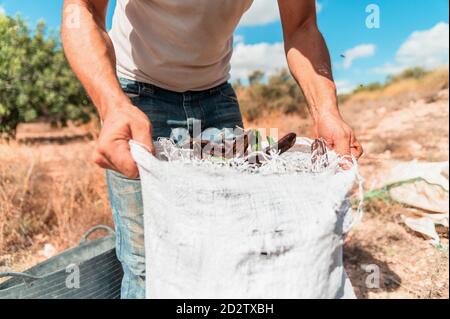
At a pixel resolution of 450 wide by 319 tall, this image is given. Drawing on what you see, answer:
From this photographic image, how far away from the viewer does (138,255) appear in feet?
3.93

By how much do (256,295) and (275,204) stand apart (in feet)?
0.52

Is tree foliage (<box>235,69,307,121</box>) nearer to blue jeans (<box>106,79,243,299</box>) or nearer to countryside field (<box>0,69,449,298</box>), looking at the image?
countryside field (<box>0,69,449,298</box>)

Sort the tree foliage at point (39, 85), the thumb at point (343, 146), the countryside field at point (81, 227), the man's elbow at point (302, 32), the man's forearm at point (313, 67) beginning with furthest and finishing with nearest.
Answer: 1. the tree foliage at point (39, 85)
2. the countryside field at point (81, 227)
3. the man's elbow at point (302, 32)
4. the man's forearm at point (313, 67)
5. the thumb at point (343, 146)

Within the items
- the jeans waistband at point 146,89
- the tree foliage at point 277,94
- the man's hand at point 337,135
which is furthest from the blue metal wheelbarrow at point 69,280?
the tree foliage at point 277,94

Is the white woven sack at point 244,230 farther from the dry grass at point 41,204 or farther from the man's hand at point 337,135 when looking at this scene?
the dry grass at point 41,204

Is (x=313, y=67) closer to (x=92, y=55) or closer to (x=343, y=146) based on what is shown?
(x=343, y=146)

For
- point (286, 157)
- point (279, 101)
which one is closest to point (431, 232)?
point (286, 157)

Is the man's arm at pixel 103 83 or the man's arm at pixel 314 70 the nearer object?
the man's arm at pixel 103 83

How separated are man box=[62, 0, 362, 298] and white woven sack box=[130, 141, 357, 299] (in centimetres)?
33

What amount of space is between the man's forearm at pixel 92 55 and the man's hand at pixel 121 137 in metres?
0.04

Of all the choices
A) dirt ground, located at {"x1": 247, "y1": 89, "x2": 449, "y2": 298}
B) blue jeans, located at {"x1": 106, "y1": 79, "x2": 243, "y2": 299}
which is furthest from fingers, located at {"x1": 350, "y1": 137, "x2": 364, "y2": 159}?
dirt ground, located at {"x1": 247, "y1": 89, "x2": 449, "y2": 298}

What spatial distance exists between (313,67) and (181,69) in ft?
1.29

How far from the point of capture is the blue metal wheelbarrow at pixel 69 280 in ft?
4.78

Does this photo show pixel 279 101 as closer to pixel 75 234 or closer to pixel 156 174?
pixel 75 234
